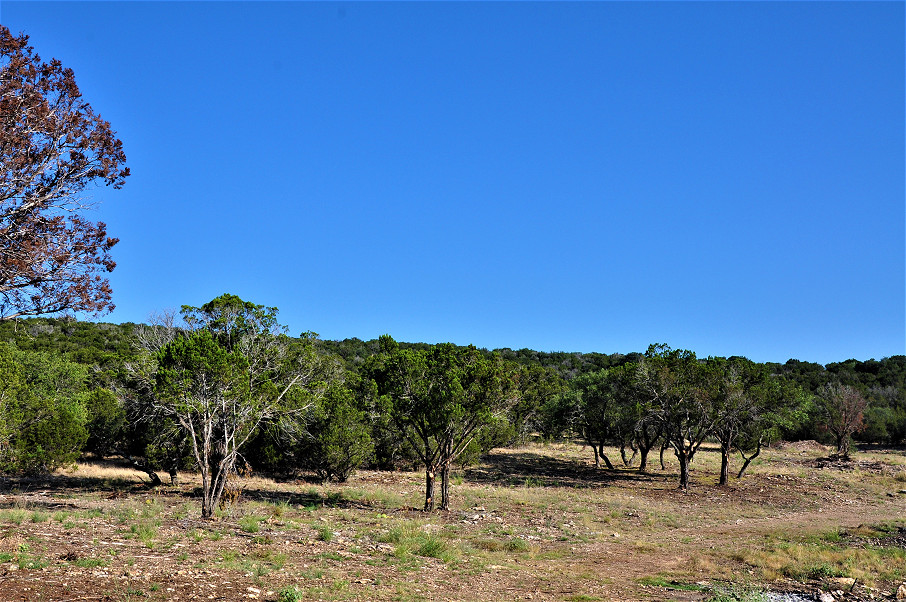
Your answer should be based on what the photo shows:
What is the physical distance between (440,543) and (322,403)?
1832 centimetres

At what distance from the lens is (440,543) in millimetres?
16516

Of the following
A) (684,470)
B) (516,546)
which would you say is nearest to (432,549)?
(516,546)

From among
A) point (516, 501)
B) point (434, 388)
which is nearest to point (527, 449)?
point (516, 501)

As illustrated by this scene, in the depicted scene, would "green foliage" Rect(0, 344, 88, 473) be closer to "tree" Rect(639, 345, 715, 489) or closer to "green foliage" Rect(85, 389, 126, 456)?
"green foliage" Rect(85, 389, 126, 456)

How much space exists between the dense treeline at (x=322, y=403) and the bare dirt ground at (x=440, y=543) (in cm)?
259

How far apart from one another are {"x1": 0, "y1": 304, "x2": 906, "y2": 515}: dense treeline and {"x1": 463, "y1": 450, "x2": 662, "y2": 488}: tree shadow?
7.13 ft

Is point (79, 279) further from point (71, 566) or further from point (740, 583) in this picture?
point (740, 583)

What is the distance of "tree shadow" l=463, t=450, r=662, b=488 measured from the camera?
39281mm

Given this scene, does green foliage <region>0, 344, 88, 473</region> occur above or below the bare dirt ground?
above

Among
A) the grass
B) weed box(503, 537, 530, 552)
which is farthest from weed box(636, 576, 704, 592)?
the grass

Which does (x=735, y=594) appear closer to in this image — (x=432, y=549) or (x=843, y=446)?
(x=432, y=549)

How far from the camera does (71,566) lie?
1106cm

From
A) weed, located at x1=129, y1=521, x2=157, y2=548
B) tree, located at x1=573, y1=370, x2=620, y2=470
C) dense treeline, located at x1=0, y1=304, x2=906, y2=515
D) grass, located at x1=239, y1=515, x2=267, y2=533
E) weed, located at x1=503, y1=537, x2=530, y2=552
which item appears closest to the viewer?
weed, located at x1=129, y1=521, x2=157, y2=548

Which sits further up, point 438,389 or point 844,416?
point 438,389
